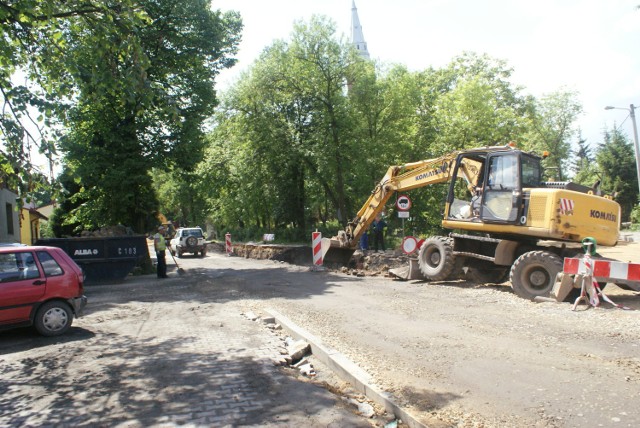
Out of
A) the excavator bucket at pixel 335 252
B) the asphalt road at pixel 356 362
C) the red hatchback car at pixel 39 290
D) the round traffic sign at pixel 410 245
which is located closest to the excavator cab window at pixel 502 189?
the asphalt road at pixel 356 362

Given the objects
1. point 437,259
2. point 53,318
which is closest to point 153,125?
point 437,259

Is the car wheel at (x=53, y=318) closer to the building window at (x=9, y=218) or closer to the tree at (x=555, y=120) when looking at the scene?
the building window at (x=9, y=218)

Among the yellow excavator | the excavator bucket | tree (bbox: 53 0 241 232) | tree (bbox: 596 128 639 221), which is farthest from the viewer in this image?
tree (bbox: 596 128 639 221)

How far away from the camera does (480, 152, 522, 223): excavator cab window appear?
436 inches

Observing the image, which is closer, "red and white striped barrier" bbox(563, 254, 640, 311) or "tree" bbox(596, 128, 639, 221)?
"red and white striped barrier" bbox(563, 254, 640, 311)

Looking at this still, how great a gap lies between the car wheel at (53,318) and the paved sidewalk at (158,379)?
0.60 feet

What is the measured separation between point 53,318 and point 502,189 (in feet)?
31.4

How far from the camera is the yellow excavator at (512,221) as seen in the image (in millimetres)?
10289

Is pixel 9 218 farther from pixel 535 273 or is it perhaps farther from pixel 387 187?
pixel 535 273

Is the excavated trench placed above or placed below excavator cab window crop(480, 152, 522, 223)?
below

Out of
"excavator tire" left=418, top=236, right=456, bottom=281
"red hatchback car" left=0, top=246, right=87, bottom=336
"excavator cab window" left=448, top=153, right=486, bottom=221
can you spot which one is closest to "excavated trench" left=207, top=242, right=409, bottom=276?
"excavator tire" left=418, top=236, right=456, bottom=281

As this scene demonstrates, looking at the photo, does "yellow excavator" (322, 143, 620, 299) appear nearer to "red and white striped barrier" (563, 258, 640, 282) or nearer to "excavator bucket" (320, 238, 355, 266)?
"red and white striped barrier" (563, 258, 640, 282)

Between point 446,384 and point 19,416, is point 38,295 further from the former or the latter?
point 446,384

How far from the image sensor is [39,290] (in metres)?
8.30
